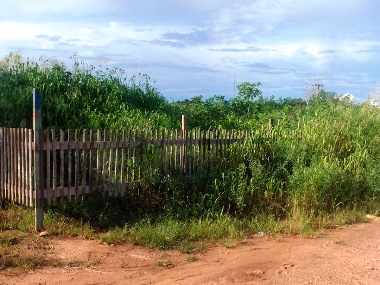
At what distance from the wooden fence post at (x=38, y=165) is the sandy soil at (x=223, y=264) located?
1.72 ft

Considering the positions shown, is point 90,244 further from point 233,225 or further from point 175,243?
point 233,225

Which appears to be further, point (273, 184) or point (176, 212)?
point (273, 184)

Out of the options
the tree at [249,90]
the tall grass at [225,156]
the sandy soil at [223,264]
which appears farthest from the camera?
the tree at [249,90]

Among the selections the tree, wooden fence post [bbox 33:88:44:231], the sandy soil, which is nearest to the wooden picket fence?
wooden fence post [bbox 33:88:44:231]

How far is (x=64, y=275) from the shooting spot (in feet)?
18.5

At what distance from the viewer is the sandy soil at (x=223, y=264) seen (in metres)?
5.55

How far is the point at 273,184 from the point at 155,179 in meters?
2.41

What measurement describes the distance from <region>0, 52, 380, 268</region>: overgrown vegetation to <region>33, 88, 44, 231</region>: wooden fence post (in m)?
0.27

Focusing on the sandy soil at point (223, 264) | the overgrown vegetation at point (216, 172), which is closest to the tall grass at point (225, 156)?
the overgrown vegetation at point (216, 172)

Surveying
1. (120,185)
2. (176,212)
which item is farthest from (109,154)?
(176,212)

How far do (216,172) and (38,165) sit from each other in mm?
3657

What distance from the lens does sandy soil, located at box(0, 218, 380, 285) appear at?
5555mm

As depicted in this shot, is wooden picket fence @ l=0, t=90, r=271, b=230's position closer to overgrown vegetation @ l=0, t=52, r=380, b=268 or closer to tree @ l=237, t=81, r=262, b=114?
overgrown vegetation @ l=0, t=52, r=380, b=268

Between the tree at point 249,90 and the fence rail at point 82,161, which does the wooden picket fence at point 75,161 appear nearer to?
the fence rail at point 82,161
